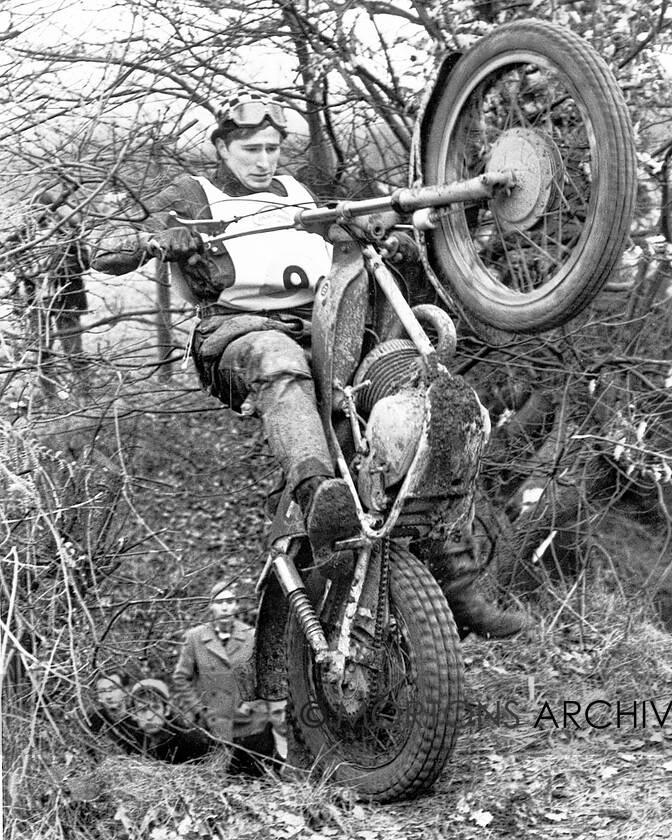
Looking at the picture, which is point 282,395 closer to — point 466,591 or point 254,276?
point 254,276

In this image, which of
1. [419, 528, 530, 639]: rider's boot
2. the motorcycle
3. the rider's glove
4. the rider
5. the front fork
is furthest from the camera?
[419, 528, 530, 639]: rider's boot

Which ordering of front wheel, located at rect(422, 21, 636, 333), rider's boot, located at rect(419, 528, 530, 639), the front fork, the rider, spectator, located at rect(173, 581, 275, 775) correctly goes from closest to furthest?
front wheel, located at rect(422, 21, 636, 333)
the front fork
the rider
rider's boot, located at rect(419, 528, 530, 639)
spectator, located at rect(173, 581, 275, 775)

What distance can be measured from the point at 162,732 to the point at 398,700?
1365mm

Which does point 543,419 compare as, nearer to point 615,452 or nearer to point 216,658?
point 615,452

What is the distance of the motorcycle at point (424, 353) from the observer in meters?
3.96

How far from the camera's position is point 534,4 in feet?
18.6

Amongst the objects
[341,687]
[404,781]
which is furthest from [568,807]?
[341,687]

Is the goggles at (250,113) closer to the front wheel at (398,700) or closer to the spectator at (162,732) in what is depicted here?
the front wheel at (398,700)

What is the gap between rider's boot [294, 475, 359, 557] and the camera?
4.27 metres

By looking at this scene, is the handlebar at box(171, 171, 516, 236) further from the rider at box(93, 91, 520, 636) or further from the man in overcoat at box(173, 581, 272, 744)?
the man in overcoat at box(173, 581, 272, 744)

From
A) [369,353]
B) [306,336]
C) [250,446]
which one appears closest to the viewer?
[369,353]

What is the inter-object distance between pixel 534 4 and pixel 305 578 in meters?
2.71

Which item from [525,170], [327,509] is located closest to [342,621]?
[327,509]

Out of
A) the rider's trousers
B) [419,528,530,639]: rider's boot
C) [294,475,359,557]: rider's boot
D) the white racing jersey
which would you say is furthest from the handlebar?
[419,528,530,639]: rider's boot
